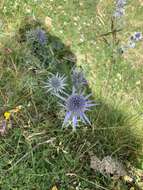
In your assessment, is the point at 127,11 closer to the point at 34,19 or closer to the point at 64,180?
the point at 34,19

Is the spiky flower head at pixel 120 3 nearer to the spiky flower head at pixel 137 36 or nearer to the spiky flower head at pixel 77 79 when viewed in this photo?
the spiky flower head at pixel 137 36

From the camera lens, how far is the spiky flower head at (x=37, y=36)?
10.6 ft

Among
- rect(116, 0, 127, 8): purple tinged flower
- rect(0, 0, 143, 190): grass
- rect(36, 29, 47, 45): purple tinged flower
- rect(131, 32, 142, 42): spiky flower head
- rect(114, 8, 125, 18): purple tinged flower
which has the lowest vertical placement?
rect(0, 0, 143, 190): grass

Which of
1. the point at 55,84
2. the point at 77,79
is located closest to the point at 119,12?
the point at 77,79

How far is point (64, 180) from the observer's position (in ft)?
9.20

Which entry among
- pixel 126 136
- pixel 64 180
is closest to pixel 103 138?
pixel 126 136

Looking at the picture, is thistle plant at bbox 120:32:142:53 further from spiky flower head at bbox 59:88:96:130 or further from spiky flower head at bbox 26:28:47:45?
spiky flower head at bbox 59:88:96:130

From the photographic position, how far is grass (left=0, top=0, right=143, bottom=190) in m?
2.83

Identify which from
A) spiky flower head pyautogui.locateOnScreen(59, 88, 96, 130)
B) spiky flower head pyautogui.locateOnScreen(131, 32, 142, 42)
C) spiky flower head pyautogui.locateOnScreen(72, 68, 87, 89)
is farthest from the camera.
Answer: spiky flower head pyautogui.locateOnScreen(131, 32, 142, 42)

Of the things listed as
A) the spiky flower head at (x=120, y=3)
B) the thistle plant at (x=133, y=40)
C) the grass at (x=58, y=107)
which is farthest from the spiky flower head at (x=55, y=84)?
the spiky flower head at (x=120, y=3)

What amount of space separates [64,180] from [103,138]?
41cm

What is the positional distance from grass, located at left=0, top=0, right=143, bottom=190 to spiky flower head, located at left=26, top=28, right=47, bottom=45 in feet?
0.28

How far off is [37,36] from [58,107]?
0.60 meters

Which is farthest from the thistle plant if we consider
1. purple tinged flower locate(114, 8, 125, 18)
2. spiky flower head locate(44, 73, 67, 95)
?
spiky flower head locate(44, 73, 67, 95)
